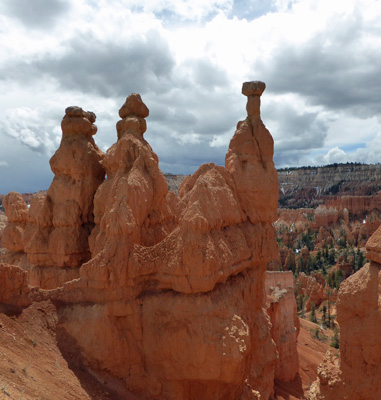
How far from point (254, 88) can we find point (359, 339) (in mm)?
8907

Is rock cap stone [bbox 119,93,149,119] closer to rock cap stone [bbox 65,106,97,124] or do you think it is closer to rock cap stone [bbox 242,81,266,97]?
rock cap stone [bbox 65,106,97,124]

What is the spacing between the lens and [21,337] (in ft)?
29.2

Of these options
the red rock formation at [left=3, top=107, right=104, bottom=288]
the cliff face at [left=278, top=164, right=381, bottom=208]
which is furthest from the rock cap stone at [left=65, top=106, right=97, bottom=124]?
the cliff face at [left=278, top=164, right=381, bottom=208]

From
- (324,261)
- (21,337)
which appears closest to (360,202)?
(324,261)

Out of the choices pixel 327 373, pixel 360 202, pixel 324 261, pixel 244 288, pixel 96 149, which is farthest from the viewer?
pixel 360 202

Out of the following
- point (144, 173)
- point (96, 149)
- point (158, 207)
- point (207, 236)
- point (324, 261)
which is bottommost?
point (324, 261)

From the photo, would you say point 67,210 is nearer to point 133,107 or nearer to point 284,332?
point 133,107

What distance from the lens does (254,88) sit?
1345 cm

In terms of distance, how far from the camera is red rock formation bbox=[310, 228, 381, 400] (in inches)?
337

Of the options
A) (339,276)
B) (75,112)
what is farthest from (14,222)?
(339,276)

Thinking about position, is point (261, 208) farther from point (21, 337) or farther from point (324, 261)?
point (324, 261)

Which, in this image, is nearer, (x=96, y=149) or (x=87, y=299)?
(x=87, y=299)

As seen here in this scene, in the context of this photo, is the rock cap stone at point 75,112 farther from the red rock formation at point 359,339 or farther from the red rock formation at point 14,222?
the red rock formation at point 359,339

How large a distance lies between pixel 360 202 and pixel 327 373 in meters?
98.0
